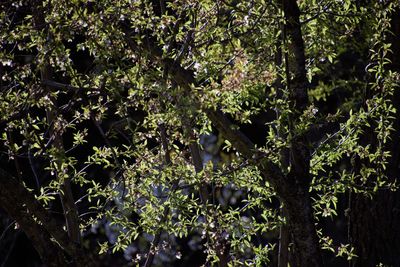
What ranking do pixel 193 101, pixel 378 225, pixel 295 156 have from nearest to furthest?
1. pixel 193 101
2. pixel 295 156
3. pixel 378 225

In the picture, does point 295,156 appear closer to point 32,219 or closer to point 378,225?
point 378,225

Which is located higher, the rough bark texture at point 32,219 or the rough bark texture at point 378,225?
the rough bark texture at point 378,225

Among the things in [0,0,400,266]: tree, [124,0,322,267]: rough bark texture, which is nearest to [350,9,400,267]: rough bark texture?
[0,0,400,266]: tree

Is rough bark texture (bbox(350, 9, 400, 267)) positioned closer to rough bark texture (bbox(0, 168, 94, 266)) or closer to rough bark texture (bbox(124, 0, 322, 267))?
rough bark texture (bbox(124, 0, 322, 267))

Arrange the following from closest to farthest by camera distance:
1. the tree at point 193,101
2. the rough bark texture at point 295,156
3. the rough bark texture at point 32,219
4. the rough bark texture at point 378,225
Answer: the rough bark texture at point 32,219 → the tree at point 193,101 → the rough bark texture at point 295,156 → the rough bark texture at point 378,225

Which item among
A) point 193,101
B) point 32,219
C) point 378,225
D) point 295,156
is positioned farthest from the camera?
point 378,225

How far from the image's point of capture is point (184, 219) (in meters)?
4.85

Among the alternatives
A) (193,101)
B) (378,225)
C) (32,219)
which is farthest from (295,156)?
(32,219)

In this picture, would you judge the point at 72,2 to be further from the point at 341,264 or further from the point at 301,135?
the point at 341,264

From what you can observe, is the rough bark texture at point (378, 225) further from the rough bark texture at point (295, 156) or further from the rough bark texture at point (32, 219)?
the rough bark texture at point (32, 219)

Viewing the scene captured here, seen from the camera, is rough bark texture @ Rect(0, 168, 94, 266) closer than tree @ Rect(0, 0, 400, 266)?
Yes

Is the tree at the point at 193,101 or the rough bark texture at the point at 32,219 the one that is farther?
the tree at the point at 193,101

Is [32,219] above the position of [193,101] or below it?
below

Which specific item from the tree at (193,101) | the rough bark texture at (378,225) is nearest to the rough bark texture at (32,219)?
the tree at (193,101)
